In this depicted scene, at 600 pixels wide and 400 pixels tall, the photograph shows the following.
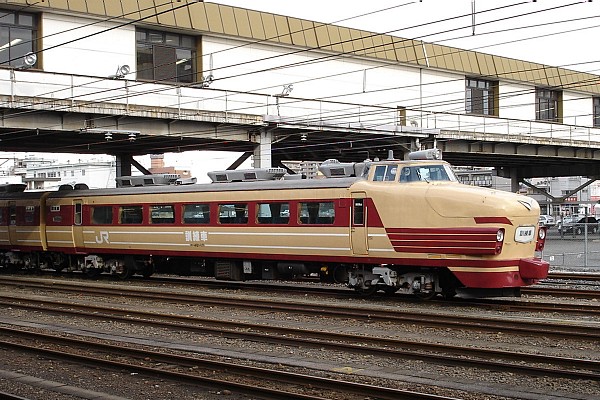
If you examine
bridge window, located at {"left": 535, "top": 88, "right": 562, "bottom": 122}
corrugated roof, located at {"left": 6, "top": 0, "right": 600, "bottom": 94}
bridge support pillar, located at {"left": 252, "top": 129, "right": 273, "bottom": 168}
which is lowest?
bridge support pillar, located at {"left": 252, "top": 129, "right": 273, "bottom": 168}

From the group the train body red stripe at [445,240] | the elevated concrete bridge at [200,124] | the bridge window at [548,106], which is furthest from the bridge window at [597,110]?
the train body red stripe at [445,240]

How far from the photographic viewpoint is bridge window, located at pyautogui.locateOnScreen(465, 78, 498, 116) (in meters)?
50.2

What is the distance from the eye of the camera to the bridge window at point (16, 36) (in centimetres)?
3144

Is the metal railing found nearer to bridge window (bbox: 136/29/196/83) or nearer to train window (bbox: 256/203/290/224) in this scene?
bridge window (bbox: 136/29/196/83)

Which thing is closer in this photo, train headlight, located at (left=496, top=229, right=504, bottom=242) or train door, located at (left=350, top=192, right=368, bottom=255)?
train headlight, located at (left=496, top=229, right=504, bottom=242)

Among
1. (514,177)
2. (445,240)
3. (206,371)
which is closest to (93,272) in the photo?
(445,240)

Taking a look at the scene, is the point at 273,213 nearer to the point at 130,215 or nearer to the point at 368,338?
the point at 130,215

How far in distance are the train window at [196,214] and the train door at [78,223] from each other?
5.45 meters

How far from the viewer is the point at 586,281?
972 inches

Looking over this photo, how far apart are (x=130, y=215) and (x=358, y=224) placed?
9.17 m

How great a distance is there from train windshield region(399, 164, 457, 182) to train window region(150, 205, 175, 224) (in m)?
8.23

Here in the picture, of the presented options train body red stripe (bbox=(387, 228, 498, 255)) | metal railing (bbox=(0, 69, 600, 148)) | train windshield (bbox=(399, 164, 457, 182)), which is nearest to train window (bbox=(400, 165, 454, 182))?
train windshield (bbox=(399, 164, 457, 182))

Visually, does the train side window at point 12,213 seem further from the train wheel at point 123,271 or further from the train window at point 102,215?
the train wheel at point 123,271

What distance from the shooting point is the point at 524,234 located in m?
17.6
